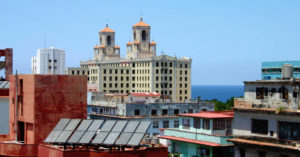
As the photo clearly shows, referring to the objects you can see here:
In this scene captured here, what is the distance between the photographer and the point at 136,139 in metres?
37.1

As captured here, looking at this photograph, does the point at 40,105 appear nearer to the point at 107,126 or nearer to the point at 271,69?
the point at 107,126

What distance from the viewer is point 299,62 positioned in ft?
522

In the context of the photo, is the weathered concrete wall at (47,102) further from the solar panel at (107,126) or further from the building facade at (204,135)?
the building facade at (204,135)

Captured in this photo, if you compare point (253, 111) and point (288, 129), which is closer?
point (288, 129)

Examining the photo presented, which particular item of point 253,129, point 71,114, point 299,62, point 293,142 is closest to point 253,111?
point 253,129

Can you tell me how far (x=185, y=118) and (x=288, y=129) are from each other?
1616 centimetres

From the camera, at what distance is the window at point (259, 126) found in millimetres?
43375

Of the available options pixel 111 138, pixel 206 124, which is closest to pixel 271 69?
pixel 206 124

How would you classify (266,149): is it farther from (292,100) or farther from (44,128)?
(44,128)

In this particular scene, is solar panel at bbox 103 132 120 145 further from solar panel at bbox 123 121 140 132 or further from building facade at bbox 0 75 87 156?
building facade at bbox 0 75 87 156

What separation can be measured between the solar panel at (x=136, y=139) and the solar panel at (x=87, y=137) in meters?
3.17

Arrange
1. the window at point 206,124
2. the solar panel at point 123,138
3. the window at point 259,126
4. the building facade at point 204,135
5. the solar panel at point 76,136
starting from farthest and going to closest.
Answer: the window at point 206,124, the building facade at point 204,135, the window at point 259,126, the solar panel at point 76,136, the solar panel at point 123,138

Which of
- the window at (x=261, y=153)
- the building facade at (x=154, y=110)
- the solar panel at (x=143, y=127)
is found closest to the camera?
the solar panel at (x=143, y=127)

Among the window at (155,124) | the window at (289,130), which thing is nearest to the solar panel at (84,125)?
the window at (289,130)
